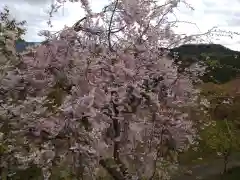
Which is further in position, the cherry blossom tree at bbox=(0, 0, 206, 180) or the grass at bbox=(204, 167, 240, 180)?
the grass at bbox=(204, 167, 240, 180)

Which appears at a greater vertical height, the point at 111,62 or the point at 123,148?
the point at 111,62

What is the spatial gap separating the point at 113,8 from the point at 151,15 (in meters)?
0.42

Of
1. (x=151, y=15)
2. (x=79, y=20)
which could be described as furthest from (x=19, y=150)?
(x=151, y=15)

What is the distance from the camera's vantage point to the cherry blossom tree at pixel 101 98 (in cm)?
372

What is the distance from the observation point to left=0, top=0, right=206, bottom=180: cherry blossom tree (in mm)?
3723

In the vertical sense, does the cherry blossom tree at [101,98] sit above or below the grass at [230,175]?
above

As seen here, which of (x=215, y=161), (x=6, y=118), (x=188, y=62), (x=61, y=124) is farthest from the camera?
(x=215, y=161)

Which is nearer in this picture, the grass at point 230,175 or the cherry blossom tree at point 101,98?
the cherry blossom tree at point 101,98

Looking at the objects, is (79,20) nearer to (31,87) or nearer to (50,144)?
(31,87)

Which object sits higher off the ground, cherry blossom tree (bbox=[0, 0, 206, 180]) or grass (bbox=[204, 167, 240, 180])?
cherry blossom tree (bbox=[0, 0, 206, 180])

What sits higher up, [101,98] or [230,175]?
[101,98]

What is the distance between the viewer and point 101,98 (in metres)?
3.68

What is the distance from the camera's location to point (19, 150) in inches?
160

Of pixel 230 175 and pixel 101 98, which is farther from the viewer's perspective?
pixel 230 175
